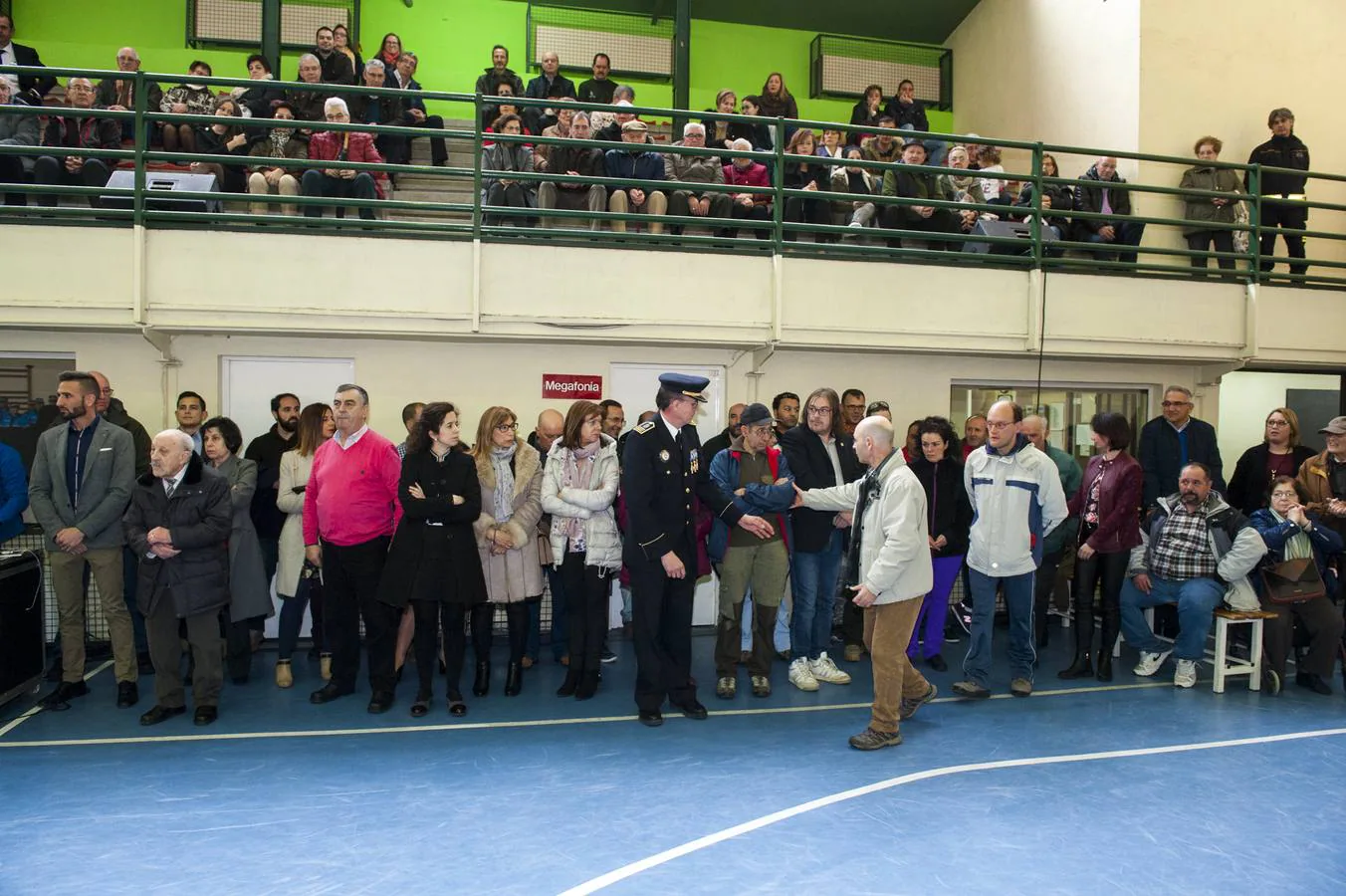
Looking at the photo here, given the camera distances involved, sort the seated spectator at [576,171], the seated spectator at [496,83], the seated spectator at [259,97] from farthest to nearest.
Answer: the seated spectator at [496,83]
the seated spectator at [259,97]
the seated spectator at [576,171]

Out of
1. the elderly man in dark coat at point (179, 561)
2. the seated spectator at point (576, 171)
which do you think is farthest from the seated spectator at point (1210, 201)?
the elderly man in dark coat at point (179, 561)

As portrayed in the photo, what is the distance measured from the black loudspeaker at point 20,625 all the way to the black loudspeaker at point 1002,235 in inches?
296

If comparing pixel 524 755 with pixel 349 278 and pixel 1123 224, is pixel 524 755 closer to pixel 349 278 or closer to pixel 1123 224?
pixel 349 278

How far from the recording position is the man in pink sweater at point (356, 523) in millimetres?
5473

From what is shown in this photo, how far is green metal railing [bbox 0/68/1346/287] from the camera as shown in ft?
21.6

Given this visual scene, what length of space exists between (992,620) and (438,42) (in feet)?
32.5

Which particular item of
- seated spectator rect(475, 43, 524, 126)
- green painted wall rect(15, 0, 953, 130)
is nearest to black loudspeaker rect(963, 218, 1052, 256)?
seated spectator rect(475, 43, 524, 126)

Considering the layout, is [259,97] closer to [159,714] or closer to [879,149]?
[159,714]

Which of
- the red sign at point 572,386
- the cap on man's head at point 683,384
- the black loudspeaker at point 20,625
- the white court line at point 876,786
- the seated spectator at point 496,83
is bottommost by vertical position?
the white court line at point 876,786

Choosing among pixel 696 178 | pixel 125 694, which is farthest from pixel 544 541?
pixel 696 178

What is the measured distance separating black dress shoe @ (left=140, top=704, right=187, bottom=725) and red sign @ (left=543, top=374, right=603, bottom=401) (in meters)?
3.59

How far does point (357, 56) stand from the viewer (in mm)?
10094

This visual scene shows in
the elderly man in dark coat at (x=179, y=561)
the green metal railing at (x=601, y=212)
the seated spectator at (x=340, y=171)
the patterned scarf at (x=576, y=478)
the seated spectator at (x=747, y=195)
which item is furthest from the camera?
the seated spectator at (x=747, y=195)

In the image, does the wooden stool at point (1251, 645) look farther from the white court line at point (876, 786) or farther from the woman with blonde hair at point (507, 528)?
the woman with blonde hair at point (507, 528)
